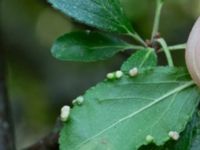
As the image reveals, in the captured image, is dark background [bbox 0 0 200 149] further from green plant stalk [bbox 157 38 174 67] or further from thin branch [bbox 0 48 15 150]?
green plant stalk [bbox 157 38 174 67]

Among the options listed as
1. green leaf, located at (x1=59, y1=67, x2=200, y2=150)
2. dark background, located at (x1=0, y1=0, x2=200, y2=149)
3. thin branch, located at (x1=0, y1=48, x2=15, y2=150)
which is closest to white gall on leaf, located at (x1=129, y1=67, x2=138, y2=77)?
green leaf, located at (x1=59, y1=67, x2=200, y2=150)

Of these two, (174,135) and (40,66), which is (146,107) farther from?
(40,66)

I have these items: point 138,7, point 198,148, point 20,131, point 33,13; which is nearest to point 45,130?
point 20,131

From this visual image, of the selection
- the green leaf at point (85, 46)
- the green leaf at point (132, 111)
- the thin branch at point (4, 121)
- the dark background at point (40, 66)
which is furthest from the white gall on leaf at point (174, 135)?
the dark background at point (40, 66)

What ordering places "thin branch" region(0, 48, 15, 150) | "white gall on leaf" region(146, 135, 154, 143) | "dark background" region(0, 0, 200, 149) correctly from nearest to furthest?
"white gall on leaf" region(146, 135, 154, 143) < "thin branch" region(0, 48, 15, 150) < "dark background" region(0, 0, 200, 149)

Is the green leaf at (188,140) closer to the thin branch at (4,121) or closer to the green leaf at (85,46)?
the green leaf at (85,46)

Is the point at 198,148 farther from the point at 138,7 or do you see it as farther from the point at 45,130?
the point at 45,130
